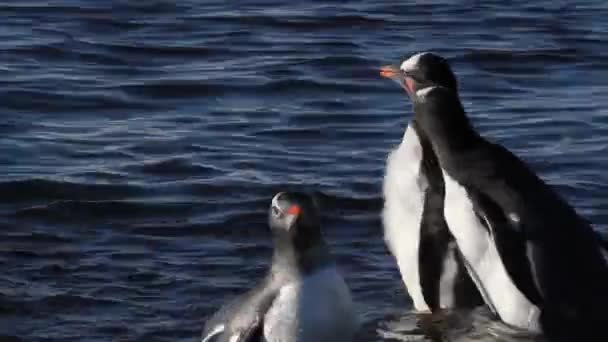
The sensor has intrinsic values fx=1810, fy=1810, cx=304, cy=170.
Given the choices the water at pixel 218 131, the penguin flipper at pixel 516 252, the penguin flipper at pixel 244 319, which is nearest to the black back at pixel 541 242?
the penguin flipper at pixel 516 252

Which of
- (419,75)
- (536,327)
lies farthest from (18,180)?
(536,327)

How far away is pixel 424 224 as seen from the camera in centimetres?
950

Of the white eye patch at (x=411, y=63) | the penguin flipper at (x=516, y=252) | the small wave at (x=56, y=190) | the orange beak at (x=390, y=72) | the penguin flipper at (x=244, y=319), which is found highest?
the white eye patch at (x=411, y=63)

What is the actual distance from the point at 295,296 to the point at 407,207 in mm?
1447

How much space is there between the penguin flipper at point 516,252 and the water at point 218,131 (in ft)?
2.23

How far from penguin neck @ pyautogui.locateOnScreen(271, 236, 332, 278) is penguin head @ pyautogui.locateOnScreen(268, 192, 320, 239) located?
0.04 meters

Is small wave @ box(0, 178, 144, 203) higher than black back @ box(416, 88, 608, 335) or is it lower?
lower

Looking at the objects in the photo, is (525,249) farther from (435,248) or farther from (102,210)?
(102,210)

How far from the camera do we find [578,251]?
8.88 metres

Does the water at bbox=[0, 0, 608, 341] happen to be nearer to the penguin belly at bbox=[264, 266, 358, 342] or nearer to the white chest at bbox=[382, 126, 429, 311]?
the white chest at bbox=[382, 126, 429, 311]

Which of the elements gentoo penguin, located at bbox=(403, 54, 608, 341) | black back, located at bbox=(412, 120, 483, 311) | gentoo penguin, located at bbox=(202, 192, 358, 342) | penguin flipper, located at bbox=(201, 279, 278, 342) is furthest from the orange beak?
penguin flipper, located at bbox=(201, 279, 278, 342)

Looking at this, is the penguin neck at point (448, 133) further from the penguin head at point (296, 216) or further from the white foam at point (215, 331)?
the white foam at point (215, 331)

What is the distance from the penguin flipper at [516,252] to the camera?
8828mm

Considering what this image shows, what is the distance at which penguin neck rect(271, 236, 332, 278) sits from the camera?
27.7ft
